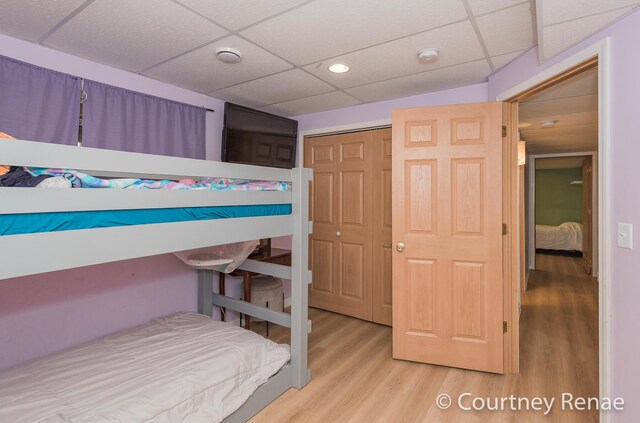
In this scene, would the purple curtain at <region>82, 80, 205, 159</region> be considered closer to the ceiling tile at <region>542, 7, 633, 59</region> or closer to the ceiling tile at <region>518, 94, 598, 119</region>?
the ceiling tile at <region>542, 7, 633, 59</region>

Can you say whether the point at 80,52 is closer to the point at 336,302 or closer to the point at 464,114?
the point at 464,114

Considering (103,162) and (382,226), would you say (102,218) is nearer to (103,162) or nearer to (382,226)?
(103,162)

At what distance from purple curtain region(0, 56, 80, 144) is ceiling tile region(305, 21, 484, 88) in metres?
1.61

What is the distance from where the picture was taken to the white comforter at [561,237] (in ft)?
23.5

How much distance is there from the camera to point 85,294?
2312 mm

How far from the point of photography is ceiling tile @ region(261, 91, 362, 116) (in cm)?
318

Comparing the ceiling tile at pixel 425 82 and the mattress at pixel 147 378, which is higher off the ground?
the ceiling tile at pixel 425 82

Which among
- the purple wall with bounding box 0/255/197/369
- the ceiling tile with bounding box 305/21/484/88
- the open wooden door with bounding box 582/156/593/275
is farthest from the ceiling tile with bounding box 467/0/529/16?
the open wooden door with bounding box 582/156/593/275

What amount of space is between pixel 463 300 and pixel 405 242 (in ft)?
1.94

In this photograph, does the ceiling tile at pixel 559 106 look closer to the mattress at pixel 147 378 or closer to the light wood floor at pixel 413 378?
the light wood floor at pixel 413 378

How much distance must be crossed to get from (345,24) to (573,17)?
109 centimetres
